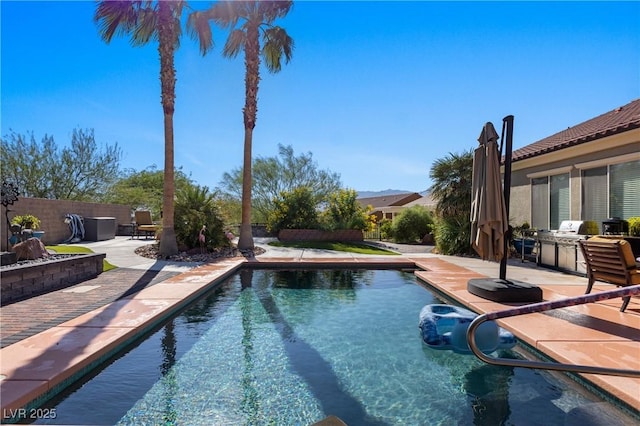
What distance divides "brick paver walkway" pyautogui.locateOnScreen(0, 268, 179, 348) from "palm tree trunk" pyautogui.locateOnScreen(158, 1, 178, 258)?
3114 mm

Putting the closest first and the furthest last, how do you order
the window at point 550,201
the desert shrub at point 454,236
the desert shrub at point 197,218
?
1. the window at point 550,201
2. the desert shrub at point 197,218
3. the desert shrub at point 454,236

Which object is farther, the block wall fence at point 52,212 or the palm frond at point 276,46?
the palm frond at point 276,46

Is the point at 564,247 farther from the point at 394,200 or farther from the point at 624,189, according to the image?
the point at 394,200

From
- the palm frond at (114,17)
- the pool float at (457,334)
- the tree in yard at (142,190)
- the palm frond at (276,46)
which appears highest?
the palm frond at (276,46)

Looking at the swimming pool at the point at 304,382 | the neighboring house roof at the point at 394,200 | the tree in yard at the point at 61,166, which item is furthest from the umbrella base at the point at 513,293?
the neighboring house roof at the point at 394,200

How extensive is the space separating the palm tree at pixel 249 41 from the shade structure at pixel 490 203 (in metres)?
8.75

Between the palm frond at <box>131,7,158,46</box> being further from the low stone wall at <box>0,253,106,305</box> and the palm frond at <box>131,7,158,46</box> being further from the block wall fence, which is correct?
→ the low stone wall at <box>0,253,106,305</box>

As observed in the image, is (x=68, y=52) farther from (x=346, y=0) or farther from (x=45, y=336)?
(x=45, y=336)

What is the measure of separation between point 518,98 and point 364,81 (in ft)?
17.8

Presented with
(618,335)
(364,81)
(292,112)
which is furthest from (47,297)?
(292,112)

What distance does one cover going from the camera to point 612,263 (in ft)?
16.0

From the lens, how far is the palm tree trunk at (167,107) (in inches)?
425

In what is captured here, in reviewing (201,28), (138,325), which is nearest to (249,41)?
(201,28)

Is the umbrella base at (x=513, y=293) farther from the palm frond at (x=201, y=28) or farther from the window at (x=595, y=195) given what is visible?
the palm frond at (x=201, y=28)
